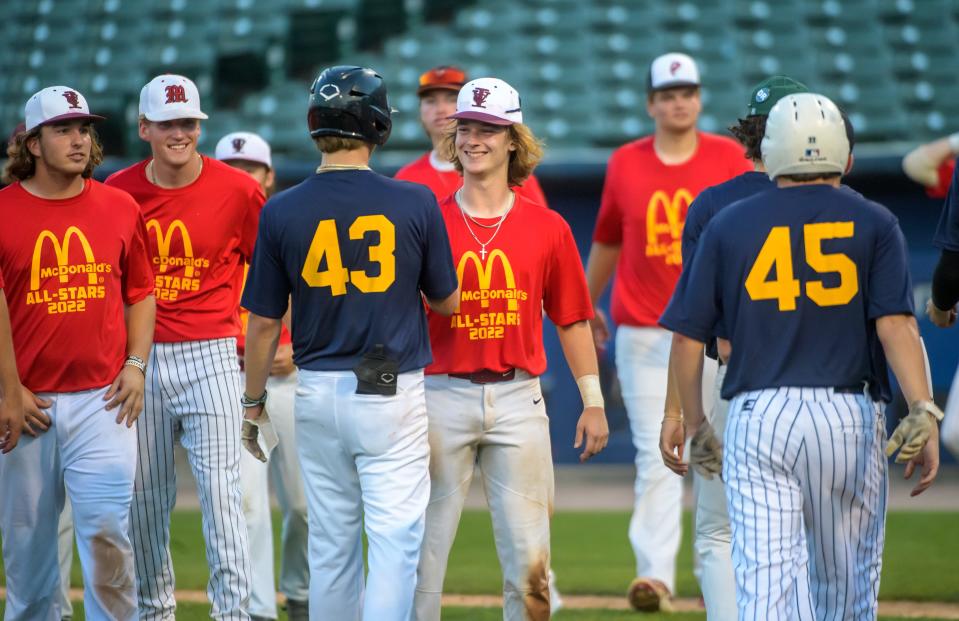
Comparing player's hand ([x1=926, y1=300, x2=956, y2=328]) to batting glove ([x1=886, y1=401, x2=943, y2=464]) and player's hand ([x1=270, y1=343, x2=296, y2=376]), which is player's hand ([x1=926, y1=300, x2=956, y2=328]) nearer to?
batting glove ([x1=886, y1=401, x2=943, y2=464])

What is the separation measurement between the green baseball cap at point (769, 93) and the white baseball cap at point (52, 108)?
95.6 inches

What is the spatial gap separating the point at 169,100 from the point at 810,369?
292 centimetres

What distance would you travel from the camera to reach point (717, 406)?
534 centimetres

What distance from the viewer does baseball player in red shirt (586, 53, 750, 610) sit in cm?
688

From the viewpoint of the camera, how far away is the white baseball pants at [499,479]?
4953mm

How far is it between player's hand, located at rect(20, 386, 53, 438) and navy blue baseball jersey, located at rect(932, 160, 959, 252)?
323cm

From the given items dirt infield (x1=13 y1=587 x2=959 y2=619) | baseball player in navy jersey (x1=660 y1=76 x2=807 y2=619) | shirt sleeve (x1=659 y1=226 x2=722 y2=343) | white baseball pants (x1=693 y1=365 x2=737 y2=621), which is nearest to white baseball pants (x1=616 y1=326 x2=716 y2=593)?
dirt infield (x1=13 y1=587 x2=959 y2=619)

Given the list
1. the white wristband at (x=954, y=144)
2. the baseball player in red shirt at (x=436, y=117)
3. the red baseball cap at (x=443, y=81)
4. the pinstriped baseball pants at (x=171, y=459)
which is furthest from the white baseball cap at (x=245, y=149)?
the white wristband at (x=954, y=144)

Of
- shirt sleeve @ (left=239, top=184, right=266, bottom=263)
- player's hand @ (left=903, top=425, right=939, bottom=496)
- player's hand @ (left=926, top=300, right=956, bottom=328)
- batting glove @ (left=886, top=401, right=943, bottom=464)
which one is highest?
→ shirt sleeve @ (left=239, top=184, right=266, bottom=263)

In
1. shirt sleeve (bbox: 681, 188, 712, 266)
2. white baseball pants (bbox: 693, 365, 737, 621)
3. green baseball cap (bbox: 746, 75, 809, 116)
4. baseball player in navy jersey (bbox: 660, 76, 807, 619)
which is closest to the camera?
baseball player in navy jersey (bbox: 660, 76, 807, 619)

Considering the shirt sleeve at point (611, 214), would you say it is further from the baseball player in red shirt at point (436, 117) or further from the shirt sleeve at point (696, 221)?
the shirt sleeve at point (696, 221)

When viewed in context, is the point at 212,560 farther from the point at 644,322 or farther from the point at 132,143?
the point at 132,143

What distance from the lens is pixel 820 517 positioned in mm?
4090

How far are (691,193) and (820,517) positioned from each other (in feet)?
10.5
